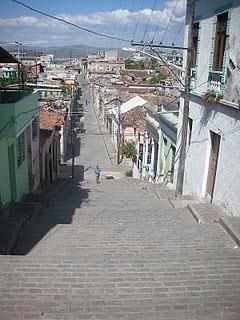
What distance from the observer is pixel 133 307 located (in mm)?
5184

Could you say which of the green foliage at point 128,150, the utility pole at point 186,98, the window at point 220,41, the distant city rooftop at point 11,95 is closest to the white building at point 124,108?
the green foliage at point 128,150

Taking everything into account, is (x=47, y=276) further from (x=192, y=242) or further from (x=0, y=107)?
(x=0, y=107)

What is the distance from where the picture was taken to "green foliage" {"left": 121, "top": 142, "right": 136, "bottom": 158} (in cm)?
3303

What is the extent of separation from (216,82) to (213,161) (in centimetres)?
253

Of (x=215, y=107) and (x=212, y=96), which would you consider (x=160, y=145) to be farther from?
(x=212, y=96)

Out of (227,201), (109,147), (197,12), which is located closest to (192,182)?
(227,201)

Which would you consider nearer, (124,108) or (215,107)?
(215,107)

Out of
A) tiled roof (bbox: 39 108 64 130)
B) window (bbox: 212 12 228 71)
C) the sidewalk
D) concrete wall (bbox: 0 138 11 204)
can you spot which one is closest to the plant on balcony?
window (bbox: 212 12 228 71)

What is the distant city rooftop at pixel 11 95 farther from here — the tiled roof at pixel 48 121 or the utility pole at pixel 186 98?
the tiled roof at pixel 48 121

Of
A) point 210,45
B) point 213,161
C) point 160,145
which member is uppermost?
point 210,45

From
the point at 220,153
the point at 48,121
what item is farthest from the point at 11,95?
the point at 48,121

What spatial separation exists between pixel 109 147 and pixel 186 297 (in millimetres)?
35673

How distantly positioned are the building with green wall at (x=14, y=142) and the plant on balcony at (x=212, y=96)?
5.87 m

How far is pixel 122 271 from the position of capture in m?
6.18
